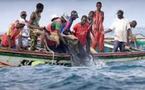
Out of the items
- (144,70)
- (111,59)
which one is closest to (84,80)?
(144,70)

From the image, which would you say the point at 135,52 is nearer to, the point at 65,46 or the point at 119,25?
the point at 119,25

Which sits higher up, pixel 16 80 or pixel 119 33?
pixel 119 33

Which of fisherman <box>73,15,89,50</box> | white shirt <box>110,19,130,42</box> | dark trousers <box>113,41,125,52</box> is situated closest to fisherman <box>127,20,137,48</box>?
white shirt <box>110,19,130,42</box>

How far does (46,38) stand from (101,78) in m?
2.88

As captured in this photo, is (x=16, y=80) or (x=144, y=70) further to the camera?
(x=144, y=70)

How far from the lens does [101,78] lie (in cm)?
823

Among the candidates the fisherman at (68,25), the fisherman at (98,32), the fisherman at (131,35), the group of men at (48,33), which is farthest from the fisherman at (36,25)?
the fisherman at (131,35)

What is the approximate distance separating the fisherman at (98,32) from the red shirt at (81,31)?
44.7 inches

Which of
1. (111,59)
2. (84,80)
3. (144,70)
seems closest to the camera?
(84,80)

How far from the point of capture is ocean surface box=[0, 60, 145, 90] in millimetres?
7344

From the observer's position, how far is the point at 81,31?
37.2ft

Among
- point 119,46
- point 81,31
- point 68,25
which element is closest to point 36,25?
point 68,25

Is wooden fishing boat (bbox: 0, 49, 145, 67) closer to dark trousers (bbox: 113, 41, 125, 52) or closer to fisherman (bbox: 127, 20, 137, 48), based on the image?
dark trousers (bbox: 113, 41, 125, 52)

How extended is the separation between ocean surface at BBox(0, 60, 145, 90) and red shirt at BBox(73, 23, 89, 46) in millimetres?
1530
